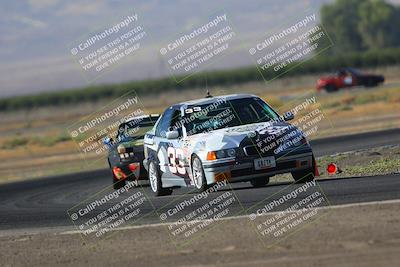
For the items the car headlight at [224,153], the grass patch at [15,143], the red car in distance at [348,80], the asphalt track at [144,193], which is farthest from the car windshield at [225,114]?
the red car in distance at [348,80]

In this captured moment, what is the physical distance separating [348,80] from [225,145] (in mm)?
48435

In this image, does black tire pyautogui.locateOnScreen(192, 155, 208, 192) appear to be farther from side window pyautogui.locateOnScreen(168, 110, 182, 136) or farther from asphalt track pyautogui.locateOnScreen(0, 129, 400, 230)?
side window pyautogui.locateOnScreen(168, 110, 182, 136)

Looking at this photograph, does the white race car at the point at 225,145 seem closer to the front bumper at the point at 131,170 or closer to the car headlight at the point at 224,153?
the car headlight at the point at 224,153

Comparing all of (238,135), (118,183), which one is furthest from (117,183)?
(238,135)

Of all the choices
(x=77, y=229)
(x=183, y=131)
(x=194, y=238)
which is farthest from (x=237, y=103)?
(x=194, y=238)

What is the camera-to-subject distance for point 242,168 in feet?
48.0

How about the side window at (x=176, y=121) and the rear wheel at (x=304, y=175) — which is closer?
the rear wheel at (x=304, y=175)

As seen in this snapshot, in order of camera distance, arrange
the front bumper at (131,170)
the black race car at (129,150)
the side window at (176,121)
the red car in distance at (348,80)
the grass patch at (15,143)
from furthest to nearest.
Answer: the red car in distance at (348,80) < the grass patch at (15,143) < the black race car at (129,150) < the front bumper at (131,170) < the side window at (176,121)

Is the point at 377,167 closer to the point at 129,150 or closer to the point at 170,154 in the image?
the point at 170,154

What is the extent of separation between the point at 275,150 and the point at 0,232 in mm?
4105

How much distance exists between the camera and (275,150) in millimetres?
14609

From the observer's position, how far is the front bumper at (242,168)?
14555mm

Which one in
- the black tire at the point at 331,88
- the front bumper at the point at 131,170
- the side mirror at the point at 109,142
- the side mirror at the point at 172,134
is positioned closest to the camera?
the side mirror at the point at 172,134

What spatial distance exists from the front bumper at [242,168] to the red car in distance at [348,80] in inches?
1848
